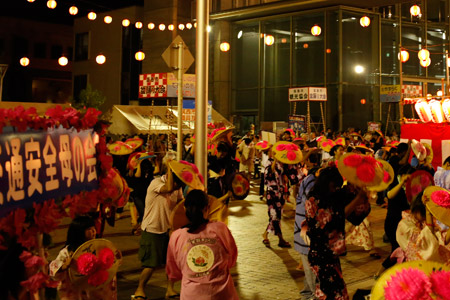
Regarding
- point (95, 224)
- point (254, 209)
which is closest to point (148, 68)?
point (254, 209)

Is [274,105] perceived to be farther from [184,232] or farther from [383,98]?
[184,232]

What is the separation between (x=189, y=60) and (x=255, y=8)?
23.7m

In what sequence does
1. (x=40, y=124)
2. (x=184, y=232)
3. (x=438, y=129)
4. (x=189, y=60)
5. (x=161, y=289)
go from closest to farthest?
1. (x=40, y=124)
2. (x=184, y=232)
3. (x=161, y=289)
4. (x=189, y=60)
5. (x=438, y=129)

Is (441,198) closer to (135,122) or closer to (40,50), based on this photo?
(135,122)

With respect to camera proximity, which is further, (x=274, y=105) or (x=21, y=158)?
(x=274, y=105)

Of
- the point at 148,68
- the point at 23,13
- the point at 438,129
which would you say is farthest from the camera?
the point at 23,13

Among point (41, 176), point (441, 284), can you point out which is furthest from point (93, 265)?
point (441, 284)

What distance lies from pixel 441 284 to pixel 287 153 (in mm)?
7143

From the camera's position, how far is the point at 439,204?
17.5 feet

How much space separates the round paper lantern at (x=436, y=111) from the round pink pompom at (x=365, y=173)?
11.2 m

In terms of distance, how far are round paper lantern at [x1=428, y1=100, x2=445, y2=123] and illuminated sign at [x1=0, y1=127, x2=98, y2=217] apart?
13.6 metres

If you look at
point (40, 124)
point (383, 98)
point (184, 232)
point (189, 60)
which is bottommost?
point (184, 232)

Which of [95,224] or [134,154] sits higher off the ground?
[134,154]

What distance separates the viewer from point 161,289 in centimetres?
758
